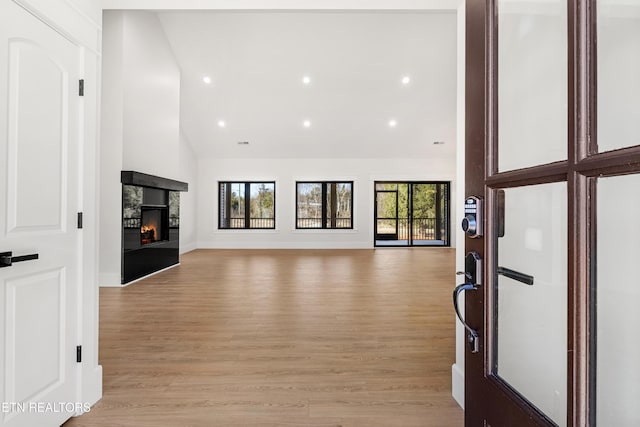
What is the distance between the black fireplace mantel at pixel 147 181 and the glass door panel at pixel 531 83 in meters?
4.92

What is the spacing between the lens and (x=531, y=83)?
36.6 inches

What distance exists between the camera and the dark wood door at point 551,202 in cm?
69

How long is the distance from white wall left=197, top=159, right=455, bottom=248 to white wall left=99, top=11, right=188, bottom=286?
13.0 feet

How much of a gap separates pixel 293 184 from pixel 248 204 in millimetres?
1467

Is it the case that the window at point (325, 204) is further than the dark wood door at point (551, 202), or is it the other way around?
the window at point (325, 204)

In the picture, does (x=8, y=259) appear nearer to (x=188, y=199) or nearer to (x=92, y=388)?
(x=92, y=388)

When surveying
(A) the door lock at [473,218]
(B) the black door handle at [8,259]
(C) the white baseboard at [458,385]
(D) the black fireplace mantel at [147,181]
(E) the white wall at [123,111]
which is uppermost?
(E) the white wall at [123,111]

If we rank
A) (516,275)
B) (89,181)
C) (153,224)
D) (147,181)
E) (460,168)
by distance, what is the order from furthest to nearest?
(153,224)
(147,181)
(460,168)
(89,181)
(516,275)

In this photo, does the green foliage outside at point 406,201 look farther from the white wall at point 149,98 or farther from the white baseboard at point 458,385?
the white baseboard at point 458,385

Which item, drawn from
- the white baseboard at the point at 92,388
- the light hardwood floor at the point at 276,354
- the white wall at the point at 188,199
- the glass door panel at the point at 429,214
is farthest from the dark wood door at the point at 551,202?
the glass door panel at the point at 429,214

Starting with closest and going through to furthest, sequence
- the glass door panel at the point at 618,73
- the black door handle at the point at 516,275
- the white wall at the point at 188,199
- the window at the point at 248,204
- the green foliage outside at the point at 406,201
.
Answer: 1. the glass door panel at the point at 618,73
2. the black door handle at the point at 516,275
3. the white wall at the point at 188,199
4. the window at the point at 248,204
5. the green foliage outside at the point at 406,201

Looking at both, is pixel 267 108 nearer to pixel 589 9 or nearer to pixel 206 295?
pixel 206 295

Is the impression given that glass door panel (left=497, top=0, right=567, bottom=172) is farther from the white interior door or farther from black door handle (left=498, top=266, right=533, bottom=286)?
the white interior door

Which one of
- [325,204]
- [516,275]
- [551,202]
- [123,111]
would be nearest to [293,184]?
[325,204]
